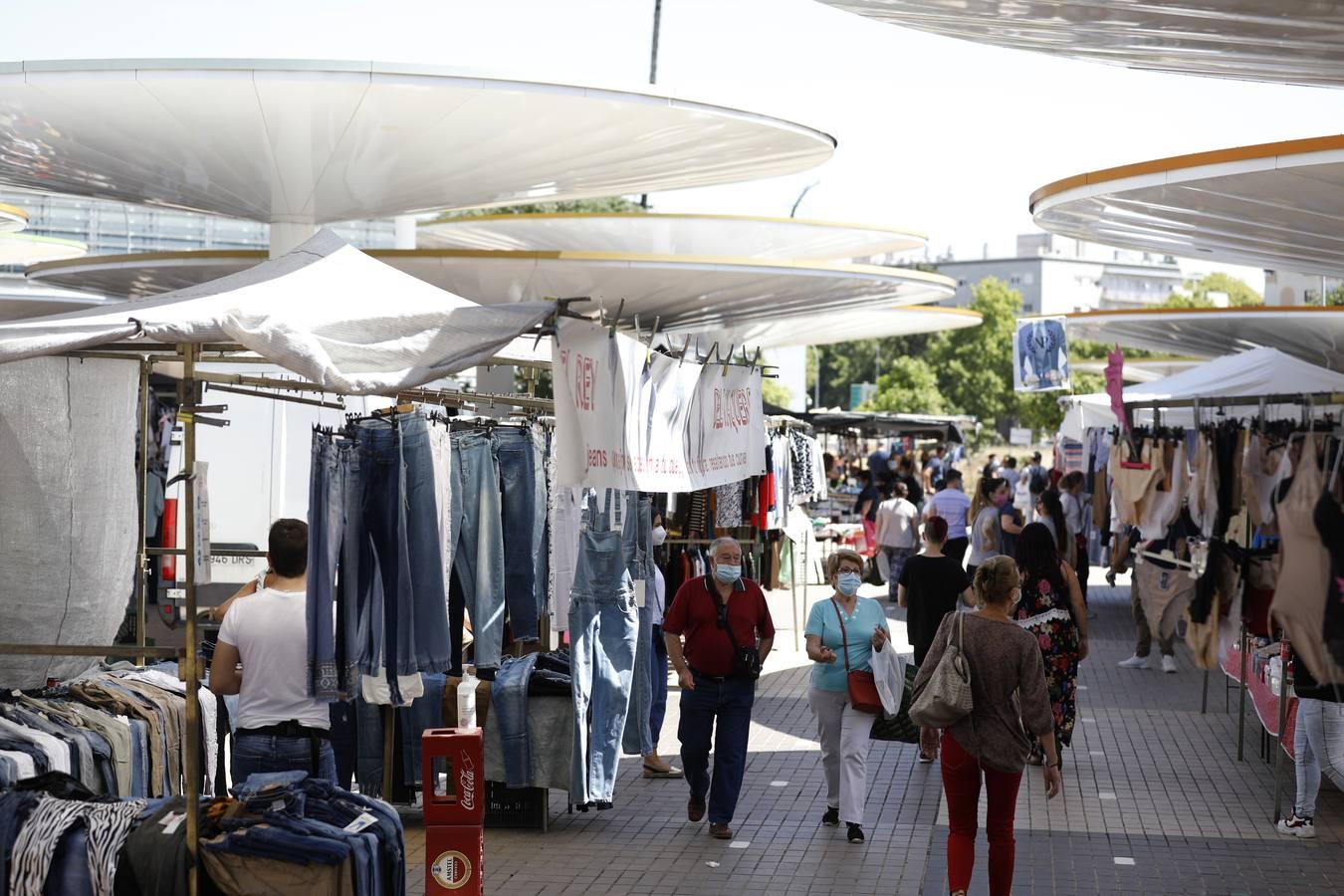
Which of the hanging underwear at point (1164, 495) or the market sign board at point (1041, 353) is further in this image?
the market sign board at point (1041, 353)

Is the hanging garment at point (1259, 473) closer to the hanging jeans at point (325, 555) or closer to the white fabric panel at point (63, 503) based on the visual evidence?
the hanging jeans at point (325, 555)

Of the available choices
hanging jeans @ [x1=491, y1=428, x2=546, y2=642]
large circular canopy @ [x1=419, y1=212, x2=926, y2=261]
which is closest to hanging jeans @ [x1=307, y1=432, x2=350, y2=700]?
hanging jeans @ [x1=491, y1=428, x2=546, y2=642]

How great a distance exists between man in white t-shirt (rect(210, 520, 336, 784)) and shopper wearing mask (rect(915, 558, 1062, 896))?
3.01 m

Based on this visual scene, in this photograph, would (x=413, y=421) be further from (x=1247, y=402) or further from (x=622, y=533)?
(x=1247, y=402)

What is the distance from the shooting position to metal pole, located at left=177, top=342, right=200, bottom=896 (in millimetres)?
5496

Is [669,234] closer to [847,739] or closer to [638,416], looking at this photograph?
[847,739]

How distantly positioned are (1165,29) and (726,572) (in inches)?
161

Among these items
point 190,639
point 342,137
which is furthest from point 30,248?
point 190,639

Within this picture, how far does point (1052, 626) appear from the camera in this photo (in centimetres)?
1059

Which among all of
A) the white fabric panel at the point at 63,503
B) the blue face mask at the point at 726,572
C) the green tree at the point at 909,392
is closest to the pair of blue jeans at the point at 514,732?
the blue face mask at the point at 726,572

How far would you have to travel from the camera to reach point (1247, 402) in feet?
31.1

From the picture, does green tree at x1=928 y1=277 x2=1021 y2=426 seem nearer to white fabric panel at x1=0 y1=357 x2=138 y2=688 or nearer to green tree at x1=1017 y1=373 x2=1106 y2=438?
green tree at x1=1017 y1=373 x2=1106 y2=438

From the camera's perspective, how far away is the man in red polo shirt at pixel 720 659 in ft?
28.8

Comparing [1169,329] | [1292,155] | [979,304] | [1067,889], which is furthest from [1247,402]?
[979,304]
